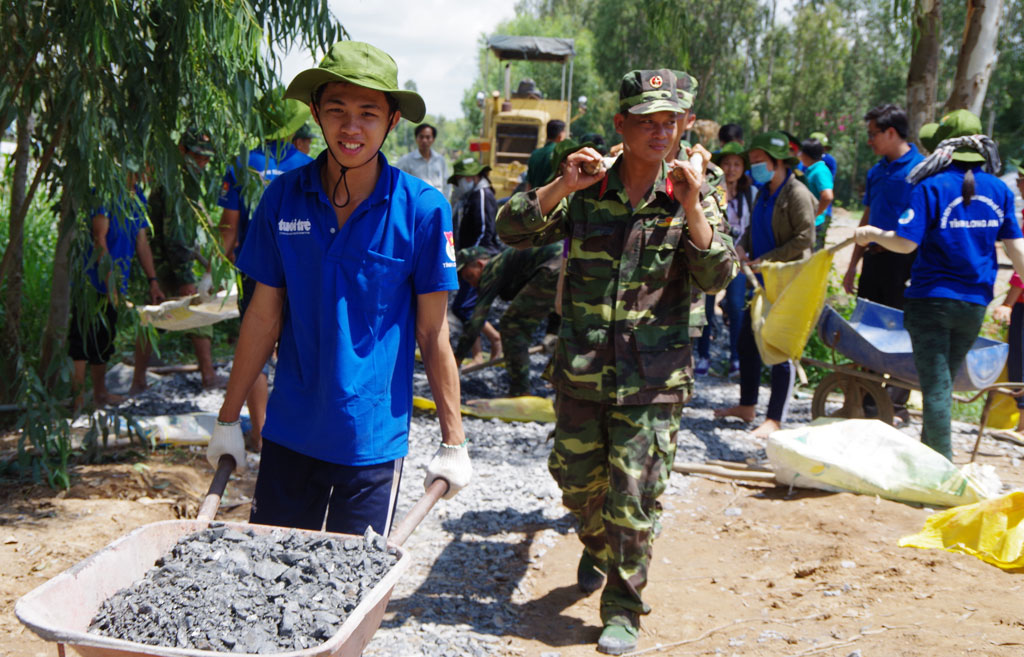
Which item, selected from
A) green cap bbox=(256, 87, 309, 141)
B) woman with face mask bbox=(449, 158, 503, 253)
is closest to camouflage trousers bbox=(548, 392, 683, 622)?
green cap bbox=(256, 87, 309, 141)

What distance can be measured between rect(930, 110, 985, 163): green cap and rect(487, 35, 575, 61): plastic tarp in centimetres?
1425

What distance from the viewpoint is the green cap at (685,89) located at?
139 inches

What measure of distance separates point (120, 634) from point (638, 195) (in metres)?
2.49

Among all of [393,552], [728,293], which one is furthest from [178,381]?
[393,552]

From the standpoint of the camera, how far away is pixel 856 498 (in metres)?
5.10

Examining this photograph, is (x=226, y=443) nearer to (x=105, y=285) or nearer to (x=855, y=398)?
(x=105, y=285)

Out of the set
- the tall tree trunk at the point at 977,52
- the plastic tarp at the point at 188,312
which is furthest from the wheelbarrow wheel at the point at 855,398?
the plastic tarp at the point at 188,312

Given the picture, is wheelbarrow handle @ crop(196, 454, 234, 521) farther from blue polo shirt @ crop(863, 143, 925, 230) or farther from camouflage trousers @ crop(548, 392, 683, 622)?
blue polo shirt @ crop(863, 143, 925, 230)

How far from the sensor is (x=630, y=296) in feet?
11.9

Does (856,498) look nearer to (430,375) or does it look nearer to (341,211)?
(430,375)

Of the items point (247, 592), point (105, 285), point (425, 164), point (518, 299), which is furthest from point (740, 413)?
point (425, 164)

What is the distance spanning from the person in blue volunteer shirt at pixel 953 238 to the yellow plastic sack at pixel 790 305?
0.79 metres

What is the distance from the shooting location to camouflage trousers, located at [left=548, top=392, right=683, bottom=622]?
3.55 metres

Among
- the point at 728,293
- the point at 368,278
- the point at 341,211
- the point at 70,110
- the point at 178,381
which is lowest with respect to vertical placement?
the point at 178,381
